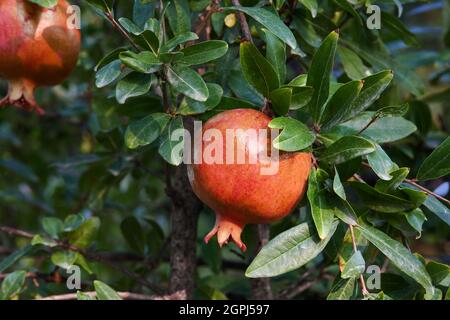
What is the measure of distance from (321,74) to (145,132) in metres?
0.31

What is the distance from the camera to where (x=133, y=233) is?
5.84 feet

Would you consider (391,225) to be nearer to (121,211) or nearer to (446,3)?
(446,3)

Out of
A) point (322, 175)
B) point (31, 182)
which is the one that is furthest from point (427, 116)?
point (31, 182)

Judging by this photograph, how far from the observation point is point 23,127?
257 cm

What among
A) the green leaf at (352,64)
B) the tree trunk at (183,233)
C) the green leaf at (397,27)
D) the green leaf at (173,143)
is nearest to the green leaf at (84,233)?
the tree trunk at (183,233)

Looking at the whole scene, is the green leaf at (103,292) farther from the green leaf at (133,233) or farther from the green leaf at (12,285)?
the green leaf at (133,233)

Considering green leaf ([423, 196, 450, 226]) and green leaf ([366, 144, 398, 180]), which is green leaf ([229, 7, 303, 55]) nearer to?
Answer: green leaf ([366, 144, 398, 180])

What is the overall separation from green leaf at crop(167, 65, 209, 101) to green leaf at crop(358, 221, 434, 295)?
1.12 feet

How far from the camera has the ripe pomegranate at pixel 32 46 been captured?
1.23 m

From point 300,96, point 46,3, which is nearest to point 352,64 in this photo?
point 300,96

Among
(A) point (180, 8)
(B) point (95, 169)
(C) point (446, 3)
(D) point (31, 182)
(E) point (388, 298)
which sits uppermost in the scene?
(A) point (180, 8)

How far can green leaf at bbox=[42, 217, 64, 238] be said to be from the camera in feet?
4.92
